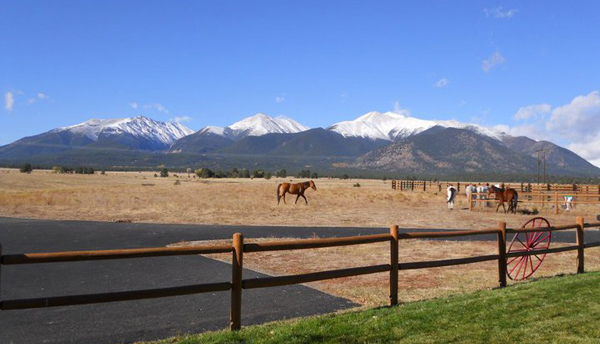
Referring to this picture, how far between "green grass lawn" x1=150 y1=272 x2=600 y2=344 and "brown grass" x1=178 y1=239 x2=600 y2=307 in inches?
60.5

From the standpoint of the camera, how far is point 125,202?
131 ft

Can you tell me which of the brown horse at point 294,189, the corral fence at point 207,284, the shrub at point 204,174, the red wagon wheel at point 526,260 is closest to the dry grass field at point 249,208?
the brown horse at point 294,189

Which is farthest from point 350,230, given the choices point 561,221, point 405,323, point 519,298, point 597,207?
point 597,207

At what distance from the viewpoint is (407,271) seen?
14.0 meters

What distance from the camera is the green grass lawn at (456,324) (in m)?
7.15

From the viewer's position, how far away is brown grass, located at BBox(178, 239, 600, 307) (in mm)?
11328

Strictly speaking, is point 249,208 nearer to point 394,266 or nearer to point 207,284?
point 394,266

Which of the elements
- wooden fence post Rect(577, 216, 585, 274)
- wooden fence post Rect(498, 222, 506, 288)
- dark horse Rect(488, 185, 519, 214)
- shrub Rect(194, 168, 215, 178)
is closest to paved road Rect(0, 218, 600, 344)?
wooden fence post Rect(498, 222, 506, 288)

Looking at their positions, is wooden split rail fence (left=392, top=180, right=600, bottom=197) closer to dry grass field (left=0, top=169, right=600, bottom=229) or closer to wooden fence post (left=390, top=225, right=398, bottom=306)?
dry grass field (left=0, top=169, right=600, bottom=229)

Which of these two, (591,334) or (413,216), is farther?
(413,216)

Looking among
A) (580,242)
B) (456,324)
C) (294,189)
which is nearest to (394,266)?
(456,324)

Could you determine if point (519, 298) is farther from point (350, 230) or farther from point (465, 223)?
point (465, 223)

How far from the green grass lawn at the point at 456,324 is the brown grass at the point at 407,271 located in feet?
5.04

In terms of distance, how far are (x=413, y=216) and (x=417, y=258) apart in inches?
673
